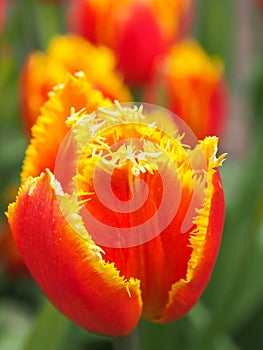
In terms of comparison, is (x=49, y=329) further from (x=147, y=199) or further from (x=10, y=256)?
(x=10, y=256)

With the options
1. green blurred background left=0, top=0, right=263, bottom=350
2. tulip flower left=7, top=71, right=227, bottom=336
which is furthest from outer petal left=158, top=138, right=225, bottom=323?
green blurred background left=0, top=0, right=263, bottom=350

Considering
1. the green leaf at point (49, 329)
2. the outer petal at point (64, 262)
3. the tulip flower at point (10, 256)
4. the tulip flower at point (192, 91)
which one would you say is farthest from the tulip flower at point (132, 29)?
the outer petal at point (64, 262)

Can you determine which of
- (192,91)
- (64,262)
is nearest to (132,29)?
(192,91)

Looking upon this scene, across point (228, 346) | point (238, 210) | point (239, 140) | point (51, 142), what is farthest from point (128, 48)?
point (239, 140)

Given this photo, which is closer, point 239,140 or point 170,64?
point 170,64

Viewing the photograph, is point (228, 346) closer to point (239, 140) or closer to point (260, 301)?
point (260, 301)

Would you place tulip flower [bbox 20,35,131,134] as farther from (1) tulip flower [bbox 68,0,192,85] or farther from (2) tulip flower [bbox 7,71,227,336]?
(2) tulip flower [bbox 7,71,227,336]
